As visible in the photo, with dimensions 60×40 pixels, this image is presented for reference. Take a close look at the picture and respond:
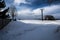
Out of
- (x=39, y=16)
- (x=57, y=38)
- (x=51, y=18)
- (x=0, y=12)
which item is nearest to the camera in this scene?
(x=57, y=38)

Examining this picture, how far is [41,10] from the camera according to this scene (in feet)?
22.1

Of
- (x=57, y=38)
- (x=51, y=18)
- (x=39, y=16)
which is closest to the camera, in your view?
(x=57, y=38)

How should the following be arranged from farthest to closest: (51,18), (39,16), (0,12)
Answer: (39,16) < (51,18) < (0,12)

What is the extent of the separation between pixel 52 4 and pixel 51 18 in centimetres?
75

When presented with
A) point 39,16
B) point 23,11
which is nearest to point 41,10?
point 39,16

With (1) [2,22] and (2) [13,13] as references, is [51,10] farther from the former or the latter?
(1) [2,22]

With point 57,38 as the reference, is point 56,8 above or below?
above

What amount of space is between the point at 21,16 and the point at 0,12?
2856mm

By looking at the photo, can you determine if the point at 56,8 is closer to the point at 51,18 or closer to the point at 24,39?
the point at 51,18

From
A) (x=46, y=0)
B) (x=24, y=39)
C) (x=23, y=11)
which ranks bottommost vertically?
(x=24, y=39)

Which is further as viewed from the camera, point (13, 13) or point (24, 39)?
point (13, 13)

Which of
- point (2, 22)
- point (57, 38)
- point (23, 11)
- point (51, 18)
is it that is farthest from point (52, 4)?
point (57, 38)

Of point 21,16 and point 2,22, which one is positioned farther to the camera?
point 21,16

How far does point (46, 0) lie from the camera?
6785 mm
